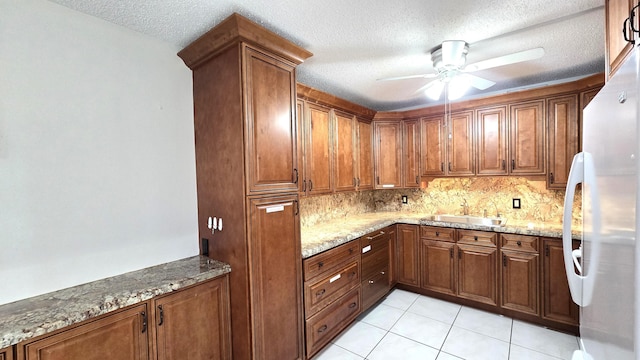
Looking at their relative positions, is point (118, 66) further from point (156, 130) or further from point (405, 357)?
point (405, 357)

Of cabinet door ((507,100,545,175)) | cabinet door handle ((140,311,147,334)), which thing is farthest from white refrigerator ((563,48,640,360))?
cabinet door handle ((140,311,147,334))

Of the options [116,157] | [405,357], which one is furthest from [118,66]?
[405,357]

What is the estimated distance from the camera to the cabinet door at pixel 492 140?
2898 mm

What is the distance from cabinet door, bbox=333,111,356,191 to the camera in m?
2.92

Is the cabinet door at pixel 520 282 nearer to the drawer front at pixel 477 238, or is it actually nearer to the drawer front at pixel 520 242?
the drawer front at pixel 520 242

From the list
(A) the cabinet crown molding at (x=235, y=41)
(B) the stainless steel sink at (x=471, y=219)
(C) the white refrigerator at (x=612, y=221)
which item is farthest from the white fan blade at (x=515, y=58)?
(B) the stainless steel sink at (x=471, y=219)

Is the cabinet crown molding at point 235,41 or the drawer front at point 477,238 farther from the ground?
the cabinet crown molding at point 235,41

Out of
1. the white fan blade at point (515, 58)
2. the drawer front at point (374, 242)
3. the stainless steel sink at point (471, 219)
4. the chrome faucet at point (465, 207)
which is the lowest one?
the drawer front at point (374, 242)

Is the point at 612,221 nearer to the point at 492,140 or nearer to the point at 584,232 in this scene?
the point at 584,232

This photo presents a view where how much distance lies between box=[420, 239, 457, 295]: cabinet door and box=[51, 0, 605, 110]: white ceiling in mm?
1957

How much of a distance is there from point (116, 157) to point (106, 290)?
80cm

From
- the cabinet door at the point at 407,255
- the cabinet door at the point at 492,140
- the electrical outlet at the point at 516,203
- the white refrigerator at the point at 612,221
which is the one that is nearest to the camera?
the white refrigerator at the point at 612,221

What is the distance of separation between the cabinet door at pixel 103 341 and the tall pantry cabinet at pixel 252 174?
0.53m

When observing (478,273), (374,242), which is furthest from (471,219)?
(374,242)
